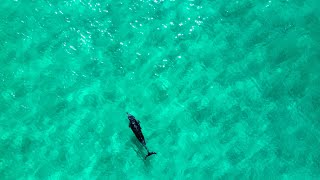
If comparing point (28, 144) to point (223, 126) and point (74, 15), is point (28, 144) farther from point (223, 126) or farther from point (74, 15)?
point (223, 126)

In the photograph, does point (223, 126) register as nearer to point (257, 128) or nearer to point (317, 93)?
point (257, 128)

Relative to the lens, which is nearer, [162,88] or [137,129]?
[137,129]

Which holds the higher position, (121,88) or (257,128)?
(121,88)

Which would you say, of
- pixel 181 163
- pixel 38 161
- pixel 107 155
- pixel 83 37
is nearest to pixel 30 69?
pixel 83 37

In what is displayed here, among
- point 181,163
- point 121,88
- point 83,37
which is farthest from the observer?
point 83,37

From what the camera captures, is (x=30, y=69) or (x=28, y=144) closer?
(x=28, y=144)

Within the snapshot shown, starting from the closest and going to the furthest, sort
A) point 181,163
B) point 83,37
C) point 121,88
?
point 181,163, point 121,88, point 83,37

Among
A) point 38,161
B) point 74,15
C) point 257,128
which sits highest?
point 74,15

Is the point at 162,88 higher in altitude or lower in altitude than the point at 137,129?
higher
